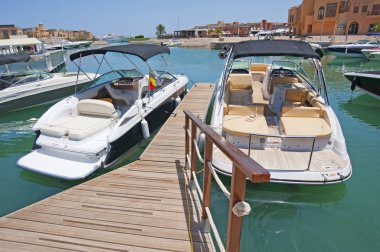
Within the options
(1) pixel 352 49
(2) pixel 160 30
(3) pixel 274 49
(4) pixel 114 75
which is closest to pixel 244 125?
(3) pixel 274 49

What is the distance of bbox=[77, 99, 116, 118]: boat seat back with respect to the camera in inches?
224

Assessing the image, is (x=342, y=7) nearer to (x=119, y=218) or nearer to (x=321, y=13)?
(x=321, y=13)

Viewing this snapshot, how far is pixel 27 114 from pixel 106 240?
9.01 m

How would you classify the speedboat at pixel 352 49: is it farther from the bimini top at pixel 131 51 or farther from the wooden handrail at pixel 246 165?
the wooden handrail at pixel 246 165

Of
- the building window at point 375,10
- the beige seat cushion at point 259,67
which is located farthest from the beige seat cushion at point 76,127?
the building window at point 375,10

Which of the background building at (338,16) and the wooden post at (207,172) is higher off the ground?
the background building at (338,16)

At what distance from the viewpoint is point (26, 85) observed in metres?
9.71

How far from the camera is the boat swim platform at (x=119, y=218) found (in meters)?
2.71

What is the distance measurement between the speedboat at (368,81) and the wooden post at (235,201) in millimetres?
10766

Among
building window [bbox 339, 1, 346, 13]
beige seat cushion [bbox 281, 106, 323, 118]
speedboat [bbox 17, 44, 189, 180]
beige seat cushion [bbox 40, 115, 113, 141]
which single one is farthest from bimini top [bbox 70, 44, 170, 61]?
building window [bbox 339, 1, 346, 13]

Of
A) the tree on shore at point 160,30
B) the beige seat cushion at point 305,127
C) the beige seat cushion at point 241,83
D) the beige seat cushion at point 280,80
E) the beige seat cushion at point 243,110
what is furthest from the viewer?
the tree on shore at point 160,30

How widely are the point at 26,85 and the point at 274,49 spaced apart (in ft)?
31.0

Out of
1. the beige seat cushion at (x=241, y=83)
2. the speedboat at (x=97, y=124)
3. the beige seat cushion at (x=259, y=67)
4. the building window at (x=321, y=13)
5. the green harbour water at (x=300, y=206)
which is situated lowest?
the green harbour water at (x=300, y=206)

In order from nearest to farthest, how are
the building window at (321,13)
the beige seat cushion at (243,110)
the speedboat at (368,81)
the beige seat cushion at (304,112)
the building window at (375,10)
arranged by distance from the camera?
the beige seat cushion at (304,112) < the beige seat cushion at (243,110) < the speedboat at (368,81) < the building window at (375,10) < the building window at (321,13)
